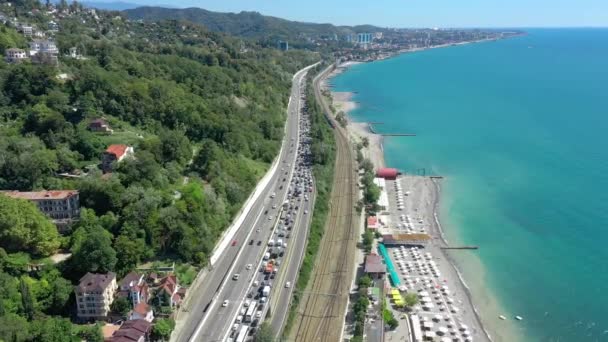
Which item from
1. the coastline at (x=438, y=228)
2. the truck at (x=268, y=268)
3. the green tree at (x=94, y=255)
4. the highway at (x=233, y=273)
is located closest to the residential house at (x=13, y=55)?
the highway at (x=233, y=273)

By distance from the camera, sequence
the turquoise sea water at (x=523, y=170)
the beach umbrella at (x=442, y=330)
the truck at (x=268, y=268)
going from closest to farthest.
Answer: the beach umbrella at (x=442, y=330)
the truck at (x=268, y=268)
the turquoise sea water at (x=523, y=170)

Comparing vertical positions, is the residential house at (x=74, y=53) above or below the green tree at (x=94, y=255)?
above

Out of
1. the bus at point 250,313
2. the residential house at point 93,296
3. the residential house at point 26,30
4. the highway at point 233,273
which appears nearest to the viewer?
the residential house at point 93,296

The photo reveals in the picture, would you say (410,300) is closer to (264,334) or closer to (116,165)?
(264,334)

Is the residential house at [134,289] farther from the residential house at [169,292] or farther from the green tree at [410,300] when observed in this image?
the green tree at [410,300]

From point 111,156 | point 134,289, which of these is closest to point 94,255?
point 134,289

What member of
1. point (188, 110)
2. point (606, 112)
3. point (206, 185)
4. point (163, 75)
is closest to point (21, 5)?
point (163, 75)
